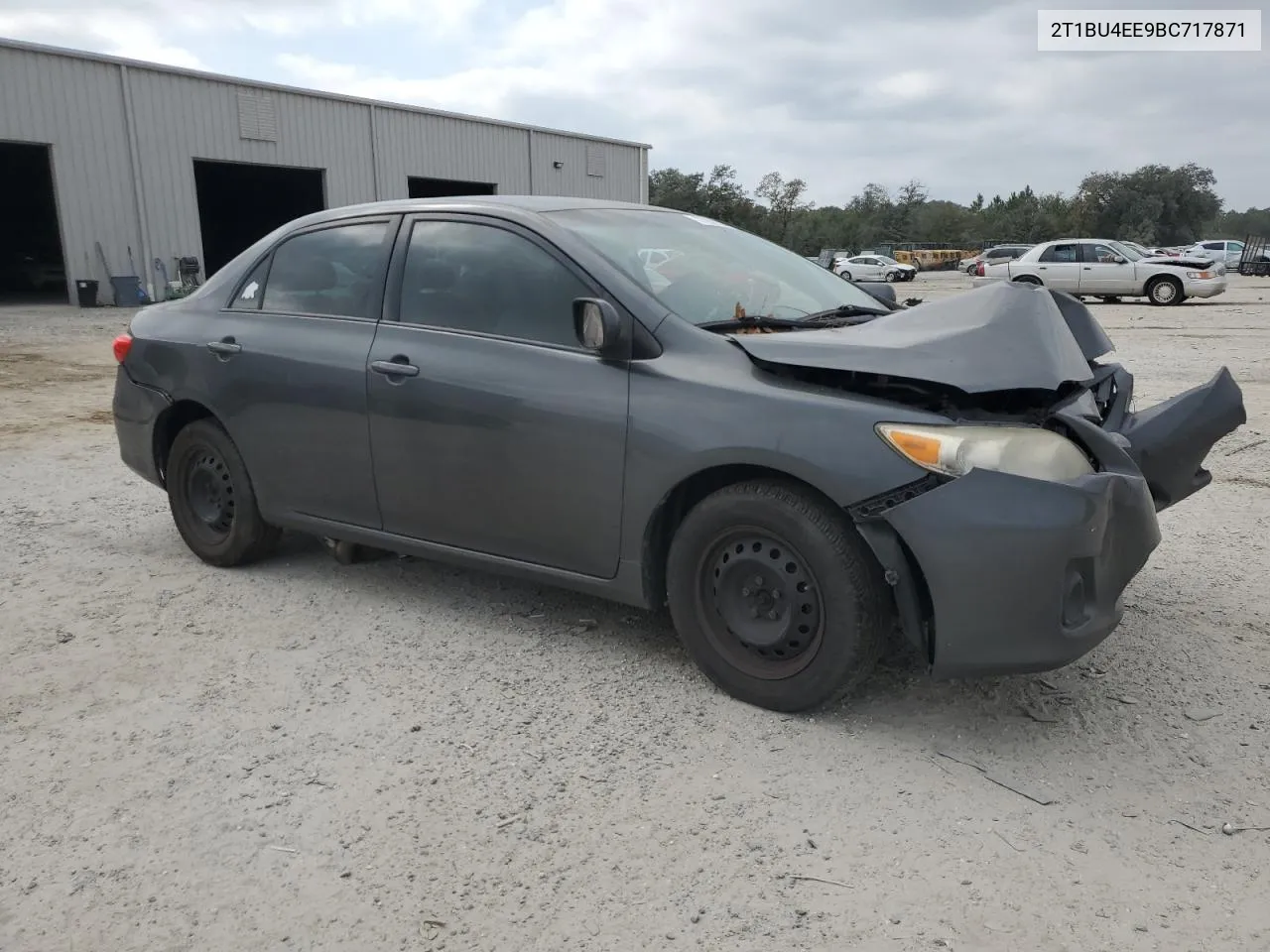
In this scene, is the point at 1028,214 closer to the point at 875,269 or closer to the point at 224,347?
the point at 875,269

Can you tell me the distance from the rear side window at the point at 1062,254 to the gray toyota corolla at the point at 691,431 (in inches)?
822

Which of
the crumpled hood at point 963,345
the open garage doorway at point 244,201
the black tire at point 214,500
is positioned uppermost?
the open garage doorway at point 244,201

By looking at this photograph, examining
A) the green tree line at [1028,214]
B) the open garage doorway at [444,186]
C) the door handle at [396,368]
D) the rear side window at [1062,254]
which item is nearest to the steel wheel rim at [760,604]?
the door handle at [396,368]

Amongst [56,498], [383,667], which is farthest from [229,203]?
[383,667]

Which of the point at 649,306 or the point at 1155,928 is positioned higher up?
the point at 649,306

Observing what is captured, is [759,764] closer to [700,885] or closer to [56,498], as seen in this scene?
[700,885]

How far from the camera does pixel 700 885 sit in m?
2.39

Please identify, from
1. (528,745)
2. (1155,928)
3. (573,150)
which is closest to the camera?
(1155,928)

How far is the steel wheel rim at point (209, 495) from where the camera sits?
4.61 meters

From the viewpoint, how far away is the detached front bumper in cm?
269

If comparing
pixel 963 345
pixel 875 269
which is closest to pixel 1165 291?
pixel 875 269

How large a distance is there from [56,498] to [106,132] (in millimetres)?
18615

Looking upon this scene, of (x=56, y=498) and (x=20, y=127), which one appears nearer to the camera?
(x=56, y=498)

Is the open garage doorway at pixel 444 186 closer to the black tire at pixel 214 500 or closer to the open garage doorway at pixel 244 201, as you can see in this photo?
the open garage doorway at pixel 244 201
